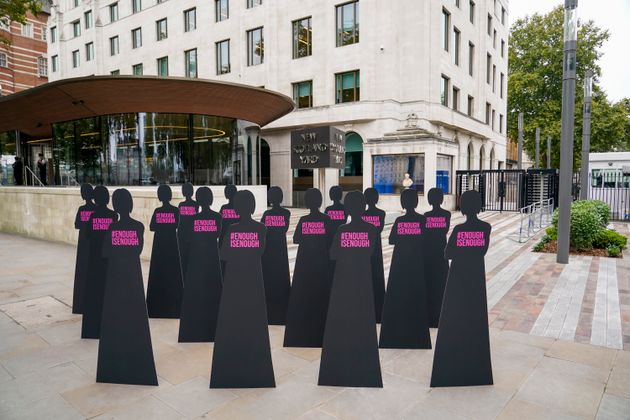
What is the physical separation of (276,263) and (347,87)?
65.5ft

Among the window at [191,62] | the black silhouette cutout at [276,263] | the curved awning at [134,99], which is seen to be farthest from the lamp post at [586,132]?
the window at [191,62]

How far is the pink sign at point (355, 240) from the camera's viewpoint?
365 cm

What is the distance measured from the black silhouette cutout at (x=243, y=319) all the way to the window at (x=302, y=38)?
898 inches

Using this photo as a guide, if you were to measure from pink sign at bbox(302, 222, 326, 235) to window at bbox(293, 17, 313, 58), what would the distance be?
2198 centimetres

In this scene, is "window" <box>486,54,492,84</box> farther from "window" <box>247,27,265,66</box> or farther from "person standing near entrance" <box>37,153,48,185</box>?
"person standing near entrance" <box>37,153,48,185</box>

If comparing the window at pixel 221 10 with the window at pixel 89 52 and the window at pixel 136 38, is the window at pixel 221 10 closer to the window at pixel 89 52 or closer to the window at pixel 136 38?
the window at pixel 136 38

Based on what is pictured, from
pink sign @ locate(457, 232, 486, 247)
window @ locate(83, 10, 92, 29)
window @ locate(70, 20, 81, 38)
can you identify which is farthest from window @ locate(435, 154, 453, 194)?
window @ locate(70, 20, 81, 38)

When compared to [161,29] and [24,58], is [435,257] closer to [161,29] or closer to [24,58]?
[161,29]

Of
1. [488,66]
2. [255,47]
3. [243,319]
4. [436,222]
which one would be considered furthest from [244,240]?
[488,66]

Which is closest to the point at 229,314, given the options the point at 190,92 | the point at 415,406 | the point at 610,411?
the point at 415,406

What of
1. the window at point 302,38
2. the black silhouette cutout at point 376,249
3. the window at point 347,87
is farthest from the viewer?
the window at point 302,38

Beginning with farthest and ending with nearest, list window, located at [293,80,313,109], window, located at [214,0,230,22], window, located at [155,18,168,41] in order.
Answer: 1. window, located at [155,18,168,41]
2. window, located at [214,0,230,22]
3. window, located at [293,80,313,109]

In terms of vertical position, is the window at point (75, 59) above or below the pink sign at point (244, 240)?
above

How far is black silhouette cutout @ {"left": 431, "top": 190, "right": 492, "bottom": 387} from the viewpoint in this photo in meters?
3.63
